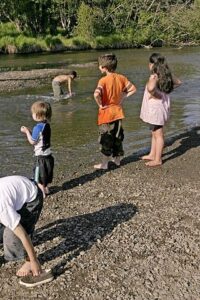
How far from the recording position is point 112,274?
5.36 metres

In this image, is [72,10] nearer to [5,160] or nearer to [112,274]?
[5,160]

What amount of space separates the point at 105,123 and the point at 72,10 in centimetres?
5579

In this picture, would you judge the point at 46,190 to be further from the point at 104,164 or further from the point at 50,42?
the point at 50,42

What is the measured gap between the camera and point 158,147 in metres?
9.41

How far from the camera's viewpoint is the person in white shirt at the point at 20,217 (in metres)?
4.77

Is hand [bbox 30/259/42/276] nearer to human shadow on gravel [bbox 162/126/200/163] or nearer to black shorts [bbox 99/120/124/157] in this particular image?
black shorts [bbox 99/120/124/157]

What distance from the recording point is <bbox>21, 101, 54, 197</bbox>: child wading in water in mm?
7062

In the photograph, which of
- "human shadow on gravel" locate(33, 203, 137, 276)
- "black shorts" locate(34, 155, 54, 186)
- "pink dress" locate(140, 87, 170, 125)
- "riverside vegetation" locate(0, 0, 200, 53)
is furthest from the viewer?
"riverside vegetation" locate(0, 0, 200, 53)

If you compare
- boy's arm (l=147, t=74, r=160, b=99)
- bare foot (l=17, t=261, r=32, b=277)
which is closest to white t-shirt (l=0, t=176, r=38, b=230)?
bare foot (l=17, t=261, r=32, b=277)

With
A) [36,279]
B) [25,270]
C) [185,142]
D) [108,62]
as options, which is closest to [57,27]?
[185,142]

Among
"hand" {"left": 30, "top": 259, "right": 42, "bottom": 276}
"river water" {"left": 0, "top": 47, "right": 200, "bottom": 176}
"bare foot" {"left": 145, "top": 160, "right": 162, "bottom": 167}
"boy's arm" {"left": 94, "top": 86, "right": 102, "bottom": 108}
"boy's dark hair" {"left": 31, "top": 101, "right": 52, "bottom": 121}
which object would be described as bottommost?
"river water" {"left": 0, "top": 47, "right": 200, "bottom": 176}

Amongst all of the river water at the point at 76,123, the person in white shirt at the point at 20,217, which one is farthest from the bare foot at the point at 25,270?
the river water at the point at 76,123

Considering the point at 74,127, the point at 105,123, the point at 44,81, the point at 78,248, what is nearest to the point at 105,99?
the point at 105,123

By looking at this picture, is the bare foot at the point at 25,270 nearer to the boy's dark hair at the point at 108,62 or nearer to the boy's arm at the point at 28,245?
the boy's arm at the point at 28,245
